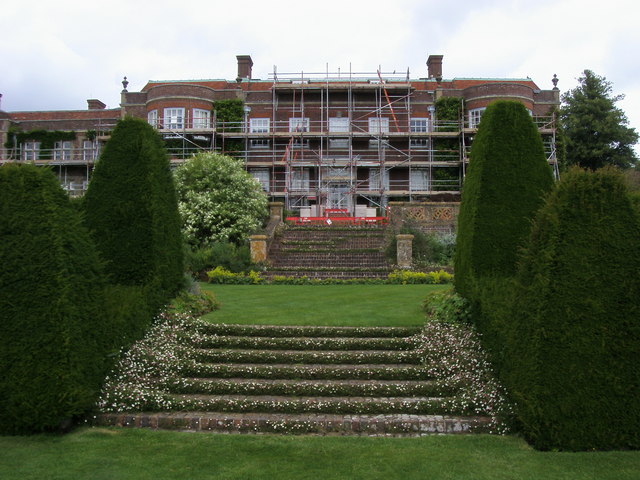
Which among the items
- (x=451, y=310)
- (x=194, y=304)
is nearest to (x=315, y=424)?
Answer: (x=451, y=310)

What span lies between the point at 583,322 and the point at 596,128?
119ft

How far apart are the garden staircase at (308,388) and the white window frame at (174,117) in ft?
96.6

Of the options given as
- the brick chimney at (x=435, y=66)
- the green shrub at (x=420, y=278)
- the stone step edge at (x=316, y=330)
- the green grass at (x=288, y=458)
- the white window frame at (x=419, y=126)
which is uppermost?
the brick chimney at (x=435, y=66)

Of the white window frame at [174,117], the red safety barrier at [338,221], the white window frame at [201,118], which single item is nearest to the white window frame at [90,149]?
the white window frame at [174,117]

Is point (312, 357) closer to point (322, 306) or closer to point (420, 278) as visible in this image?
point (322, 306)

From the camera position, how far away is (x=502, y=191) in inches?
344

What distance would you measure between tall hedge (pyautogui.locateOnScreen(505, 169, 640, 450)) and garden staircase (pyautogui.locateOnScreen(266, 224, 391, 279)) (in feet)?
42.7

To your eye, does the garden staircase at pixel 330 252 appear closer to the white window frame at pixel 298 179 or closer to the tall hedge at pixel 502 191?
the tall hedge at pixel 502 191

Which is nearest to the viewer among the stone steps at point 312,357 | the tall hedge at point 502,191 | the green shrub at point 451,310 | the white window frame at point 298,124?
the stone steps at point 312,357

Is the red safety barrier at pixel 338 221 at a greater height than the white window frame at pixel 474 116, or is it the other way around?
the white window frame at pixel 474 116

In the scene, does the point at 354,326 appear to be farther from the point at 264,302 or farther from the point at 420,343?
the point at 264,302

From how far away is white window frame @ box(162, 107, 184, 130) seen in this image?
35.5 m

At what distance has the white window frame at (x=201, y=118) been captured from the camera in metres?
35.7

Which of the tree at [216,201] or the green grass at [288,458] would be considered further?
the tree at [216,201]
